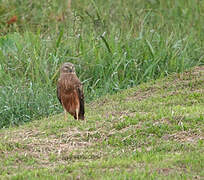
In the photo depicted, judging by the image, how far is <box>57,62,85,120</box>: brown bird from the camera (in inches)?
323

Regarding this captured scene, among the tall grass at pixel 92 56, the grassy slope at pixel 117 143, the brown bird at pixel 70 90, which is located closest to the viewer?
the grassy slope at pixel 117 143

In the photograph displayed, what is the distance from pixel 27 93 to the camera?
31.8 ft

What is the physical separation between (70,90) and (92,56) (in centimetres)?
298

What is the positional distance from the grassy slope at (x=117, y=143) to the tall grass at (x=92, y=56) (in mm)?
932

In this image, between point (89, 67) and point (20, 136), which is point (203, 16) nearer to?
point (89, 67)

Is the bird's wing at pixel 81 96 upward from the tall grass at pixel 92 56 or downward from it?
upward

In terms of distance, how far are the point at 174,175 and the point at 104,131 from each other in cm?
186

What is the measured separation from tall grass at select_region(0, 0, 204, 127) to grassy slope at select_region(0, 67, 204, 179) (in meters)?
0.93

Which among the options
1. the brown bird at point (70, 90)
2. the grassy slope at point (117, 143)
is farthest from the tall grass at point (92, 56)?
the brown bird at point (70, 90)

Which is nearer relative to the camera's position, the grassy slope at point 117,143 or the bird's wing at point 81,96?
the grassy slope at point 117,143

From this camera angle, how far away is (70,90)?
820 centimetres

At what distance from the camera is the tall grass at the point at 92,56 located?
9750 mm

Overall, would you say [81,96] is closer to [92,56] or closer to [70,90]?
[70,90]

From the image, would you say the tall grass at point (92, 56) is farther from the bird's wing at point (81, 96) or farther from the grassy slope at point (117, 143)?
the bird's wing at point (81, 96)
